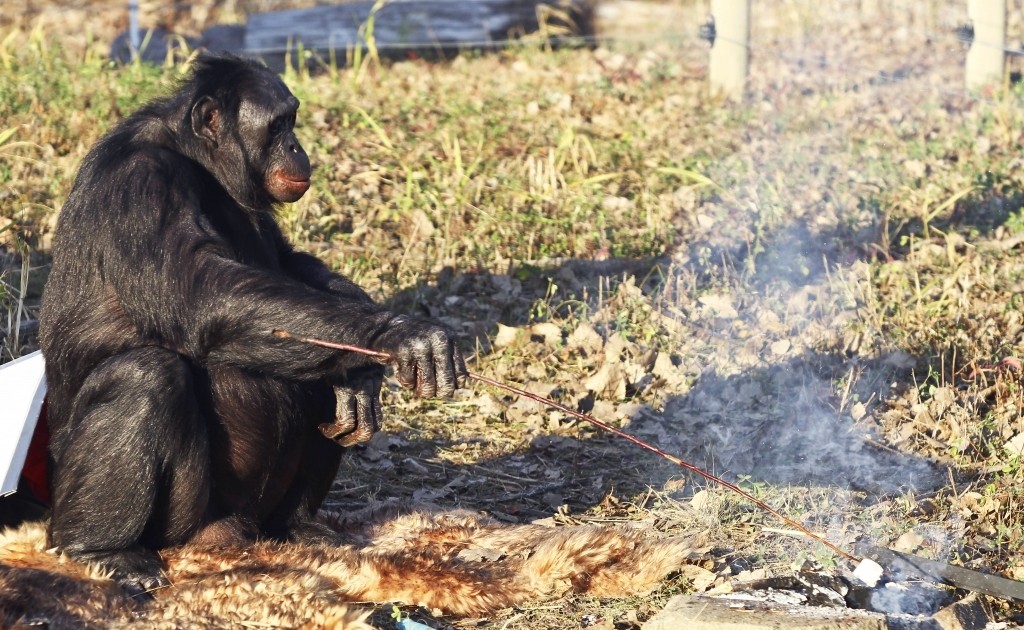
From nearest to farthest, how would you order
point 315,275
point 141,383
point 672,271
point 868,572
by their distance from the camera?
point 141,383 < point 868,572 < point 315,275 < point 672,271

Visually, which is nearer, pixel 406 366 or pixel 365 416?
pixel 406 366

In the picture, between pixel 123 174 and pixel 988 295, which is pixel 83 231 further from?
pixel 988 295

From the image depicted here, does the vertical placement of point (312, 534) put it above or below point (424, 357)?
below

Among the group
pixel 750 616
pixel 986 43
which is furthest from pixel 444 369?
pixel 986 43

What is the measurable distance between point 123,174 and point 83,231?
0.22 m

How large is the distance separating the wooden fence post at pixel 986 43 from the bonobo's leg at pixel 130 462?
656 centimetres

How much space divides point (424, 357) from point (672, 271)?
3047 millimetres

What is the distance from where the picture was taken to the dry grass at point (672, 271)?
4.74m

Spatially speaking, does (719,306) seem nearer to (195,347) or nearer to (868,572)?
(868,572)

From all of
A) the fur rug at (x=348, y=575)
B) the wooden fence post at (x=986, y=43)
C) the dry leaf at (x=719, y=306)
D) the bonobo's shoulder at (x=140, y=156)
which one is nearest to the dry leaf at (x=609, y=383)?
the dry leaf at (x=719, y=306)

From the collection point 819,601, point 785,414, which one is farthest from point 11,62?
point 819,601

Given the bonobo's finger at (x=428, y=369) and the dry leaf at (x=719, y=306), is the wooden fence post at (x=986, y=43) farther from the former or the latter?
the bonobo's finger at (x=428, y=369)

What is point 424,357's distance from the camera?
3.58 metres

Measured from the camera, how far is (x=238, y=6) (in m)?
13.3
